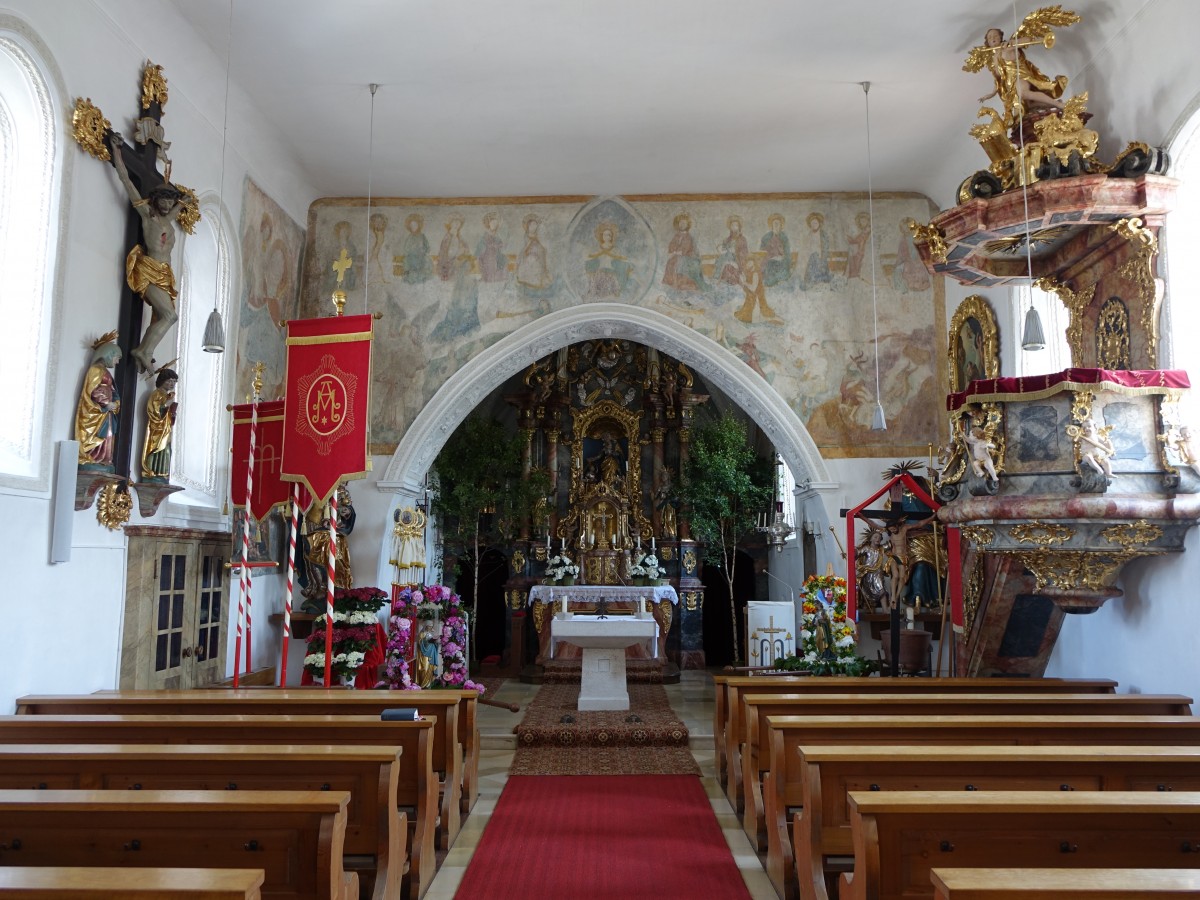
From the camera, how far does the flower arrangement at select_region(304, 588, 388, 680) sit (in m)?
8.23

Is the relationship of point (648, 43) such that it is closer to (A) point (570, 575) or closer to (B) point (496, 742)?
(B) point (496, 742)

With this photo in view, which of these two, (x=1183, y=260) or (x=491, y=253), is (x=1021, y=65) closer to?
(x=1183, y=260)

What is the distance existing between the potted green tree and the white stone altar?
4.93 metres

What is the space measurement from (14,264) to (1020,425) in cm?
743

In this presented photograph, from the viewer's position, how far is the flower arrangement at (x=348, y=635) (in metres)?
8.23

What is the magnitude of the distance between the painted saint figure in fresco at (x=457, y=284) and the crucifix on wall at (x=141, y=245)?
447cm

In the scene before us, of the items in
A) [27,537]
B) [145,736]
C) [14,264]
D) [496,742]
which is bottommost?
[496,742]

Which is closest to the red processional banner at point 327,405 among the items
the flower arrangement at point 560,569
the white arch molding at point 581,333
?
the white arch molding at point 581,333

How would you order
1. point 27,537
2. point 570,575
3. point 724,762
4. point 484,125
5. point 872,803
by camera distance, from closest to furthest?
1. point 872,803
2. point 27,537
3. point 724,762
4. point 484,125
5. point 570,575

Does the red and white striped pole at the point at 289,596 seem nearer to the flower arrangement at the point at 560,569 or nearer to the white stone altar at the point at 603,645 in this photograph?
the white stone altar at the point at 603,645

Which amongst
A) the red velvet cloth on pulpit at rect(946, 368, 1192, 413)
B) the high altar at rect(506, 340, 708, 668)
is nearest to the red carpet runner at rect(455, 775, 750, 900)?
the red velvet cloth on pulpit at rect(946, 368, 1192, 413)

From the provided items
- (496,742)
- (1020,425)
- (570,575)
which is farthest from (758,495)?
(1020,425)

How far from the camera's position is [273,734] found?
4.87 metres

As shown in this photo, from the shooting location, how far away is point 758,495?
15758mm
